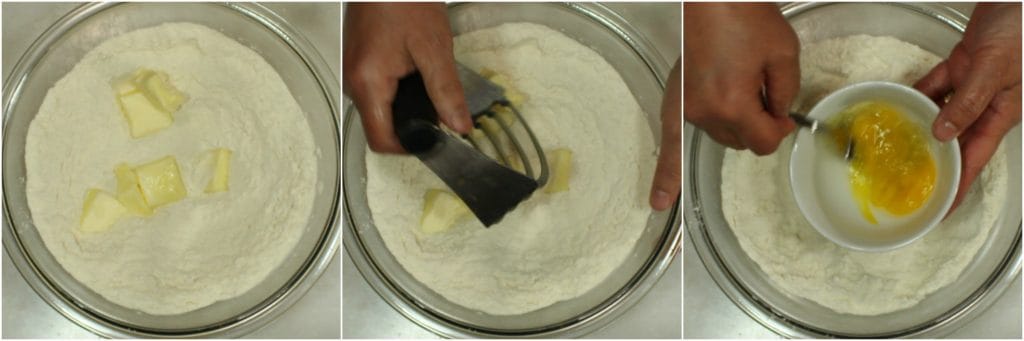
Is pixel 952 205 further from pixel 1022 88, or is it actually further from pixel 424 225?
pixel 424 225

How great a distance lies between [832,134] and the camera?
3.05 ft

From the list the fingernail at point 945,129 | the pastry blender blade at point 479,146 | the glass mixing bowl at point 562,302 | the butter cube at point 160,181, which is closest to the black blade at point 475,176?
the pastry blender blade at point 479,146

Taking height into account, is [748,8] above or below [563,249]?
above

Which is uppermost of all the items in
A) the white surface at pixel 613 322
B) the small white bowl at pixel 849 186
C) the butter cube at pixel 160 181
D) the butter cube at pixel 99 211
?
the butter cube at pixel 160 181

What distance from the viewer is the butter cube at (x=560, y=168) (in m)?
0.92

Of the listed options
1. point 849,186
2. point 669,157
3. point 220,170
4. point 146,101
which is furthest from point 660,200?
point 146,101

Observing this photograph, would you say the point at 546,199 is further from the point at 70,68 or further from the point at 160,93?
the point at 70,68

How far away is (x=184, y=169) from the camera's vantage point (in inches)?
37.6

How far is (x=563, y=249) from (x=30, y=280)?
76 cm

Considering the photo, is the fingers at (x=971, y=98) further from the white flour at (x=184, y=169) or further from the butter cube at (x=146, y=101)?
the butter cube at (x=146, y=101)

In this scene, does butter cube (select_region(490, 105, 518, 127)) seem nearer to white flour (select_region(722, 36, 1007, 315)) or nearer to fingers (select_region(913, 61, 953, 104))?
white flour (select_region(722, 36, 1007, 315))

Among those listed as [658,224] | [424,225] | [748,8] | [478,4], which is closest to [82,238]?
[424,225]

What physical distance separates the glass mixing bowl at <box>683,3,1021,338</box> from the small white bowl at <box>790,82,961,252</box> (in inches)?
1.8

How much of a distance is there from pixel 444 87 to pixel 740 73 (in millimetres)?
380
